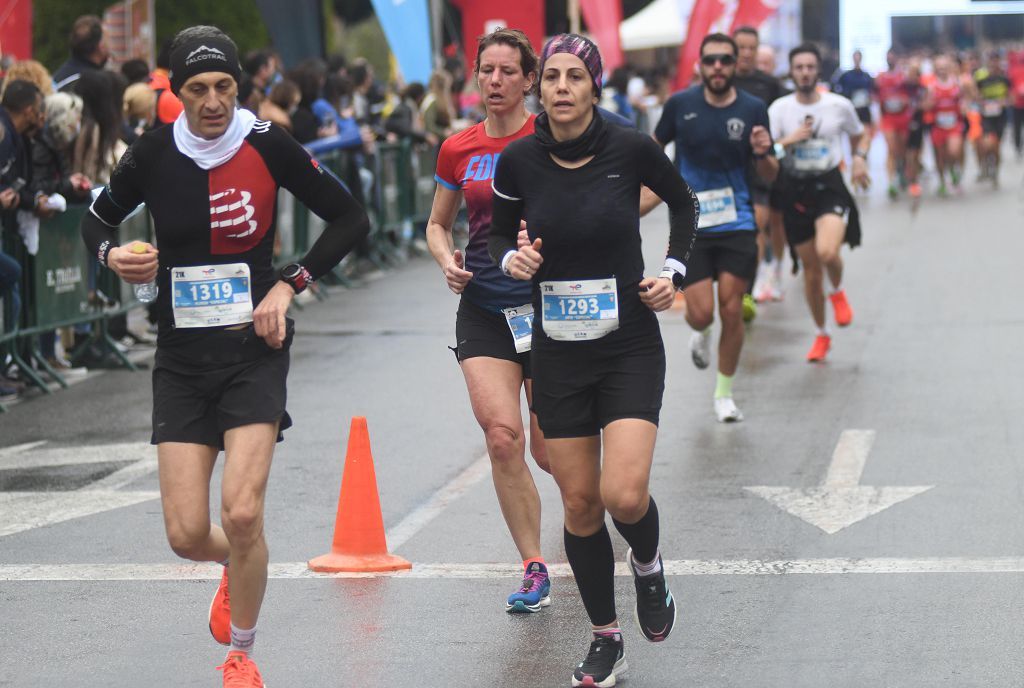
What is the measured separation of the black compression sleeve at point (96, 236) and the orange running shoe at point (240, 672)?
1265 millimetres

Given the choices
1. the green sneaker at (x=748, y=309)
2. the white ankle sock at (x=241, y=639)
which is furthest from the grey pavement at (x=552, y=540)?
the green sneaker at (x=748, y=309)

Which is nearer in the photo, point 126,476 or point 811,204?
point 126,476

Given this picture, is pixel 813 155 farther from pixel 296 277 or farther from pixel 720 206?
pixel 296 277

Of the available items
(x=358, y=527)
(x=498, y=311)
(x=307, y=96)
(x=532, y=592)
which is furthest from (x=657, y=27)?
(x=532, y=592)

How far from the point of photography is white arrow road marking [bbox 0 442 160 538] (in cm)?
803

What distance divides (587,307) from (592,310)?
17 millimetres

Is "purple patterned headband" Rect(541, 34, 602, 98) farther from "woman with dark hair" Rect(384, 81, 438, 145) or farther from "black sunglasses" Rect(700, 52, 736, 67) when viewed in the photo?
"woman with dark hair" Rect(384, 81, 438, 145)

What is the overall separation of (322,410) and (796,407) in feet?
9.21

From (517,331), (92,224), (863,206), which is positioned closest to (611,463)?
(517,331)

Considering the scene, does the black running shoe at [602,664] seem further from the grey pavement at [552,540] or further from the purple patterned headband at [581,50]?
the purple patterned headband at [581,50]

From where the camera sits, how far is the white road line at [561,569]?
265 inches

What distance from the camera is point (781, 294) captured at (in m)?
15.5

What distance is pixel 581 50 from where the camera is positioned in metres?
5.34

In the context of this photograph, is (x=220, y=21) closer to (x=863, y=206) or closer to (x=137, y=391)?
(x=863, y=206)
